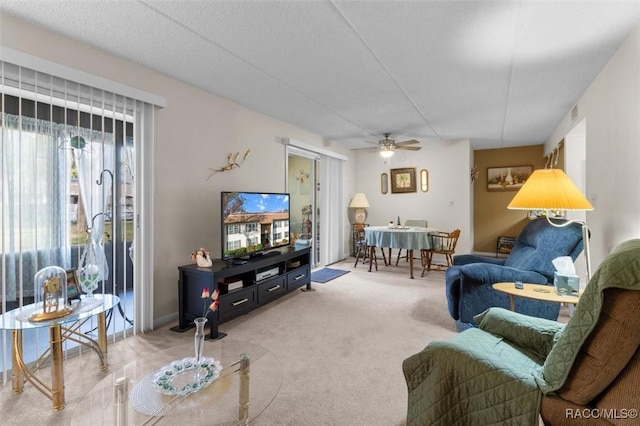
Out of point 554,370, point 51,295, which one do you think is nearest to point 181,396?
point 51,295

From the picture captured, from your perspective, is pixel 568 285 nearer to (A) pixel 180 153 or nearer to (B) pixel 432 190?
(A) pixel 180 153

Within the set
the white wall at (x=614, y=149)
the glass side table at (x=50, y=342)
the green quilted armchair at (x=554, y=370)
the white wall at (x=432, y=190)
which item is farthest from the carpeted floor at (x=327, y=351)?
the white wall at (x=432, y=190)

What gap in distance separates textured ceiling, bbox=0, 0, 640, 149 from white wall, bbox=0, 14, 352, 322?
126 millimetres

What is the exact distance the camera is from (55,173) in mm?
2547

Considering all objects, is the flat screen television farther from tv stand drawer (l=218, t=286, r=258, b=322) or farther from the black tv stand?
tv stand drawer (l=218, t=286, r=258, b=322)

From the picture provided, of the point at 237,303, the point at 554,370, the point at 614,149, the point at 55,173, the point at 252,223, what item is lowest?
the point at 237,303

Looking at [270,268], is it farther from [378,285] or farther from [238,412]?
[238,412]

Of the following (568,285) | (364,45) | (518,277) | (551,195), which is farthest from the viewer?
(518,277)

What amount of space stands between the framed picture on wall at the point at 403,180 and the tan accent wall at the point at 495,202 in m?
1.66

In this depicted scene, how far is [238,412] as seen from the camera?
145 centimetres

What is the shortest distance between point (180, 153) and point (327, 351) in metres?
2.34

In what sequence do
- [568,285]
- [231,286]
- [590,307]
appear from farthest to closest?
[231,286] < [568,285] < [590,307]

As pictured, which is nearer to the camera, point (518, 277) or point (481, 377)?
point (481, 377)

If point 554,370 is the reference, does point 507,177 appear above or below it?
above
